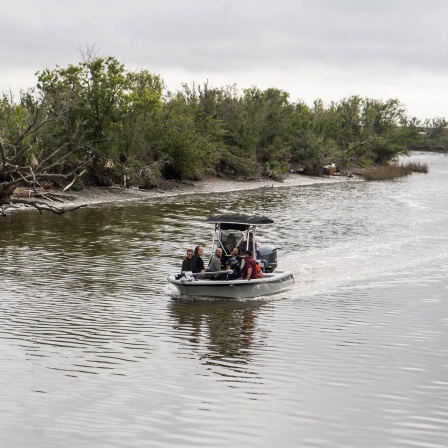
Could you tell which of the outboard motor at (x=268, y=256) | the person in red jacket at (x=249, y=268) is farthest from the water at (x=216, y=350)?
the outboard motor at (x=268, y=256)

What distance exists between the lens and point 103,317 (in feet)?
59.6

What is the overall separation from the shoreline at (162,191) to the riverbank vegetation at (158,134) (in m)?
1.01

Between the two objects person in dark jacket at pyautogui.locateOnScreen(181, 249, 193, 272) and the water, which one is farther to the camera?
person in dark jacket at pyautogui.locateOnScreen(181, 249, 193, 272)

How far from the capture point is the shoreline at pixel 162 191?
44772 mm

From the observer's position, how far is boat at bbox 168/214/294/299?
20.4 metres

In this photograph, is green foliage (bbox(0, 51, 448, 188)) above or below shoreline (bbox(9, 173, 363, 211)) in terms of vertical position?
above

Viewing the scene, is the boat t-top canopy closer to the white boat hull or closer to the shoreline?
the white boat hull

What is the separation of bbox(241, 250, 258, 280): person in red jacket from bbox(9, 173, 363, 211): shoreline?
1758 centimetres

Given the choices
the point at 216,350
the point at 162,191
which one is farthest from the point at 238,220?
the point at 162,191

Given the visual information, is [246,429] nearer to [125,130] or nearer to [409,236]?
[409,236]

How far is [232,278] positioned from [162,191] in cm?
3473

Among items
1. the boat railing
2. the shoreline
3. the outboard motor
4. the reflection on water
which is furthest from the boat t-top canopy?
the shoreline

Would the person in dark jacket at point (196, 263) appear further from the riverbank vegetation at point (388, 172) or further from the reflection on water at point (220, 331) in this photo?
the riverbank vegetation at point (388, 172)

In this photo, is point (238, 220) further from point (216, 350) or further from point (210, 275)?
point (216, 350)
